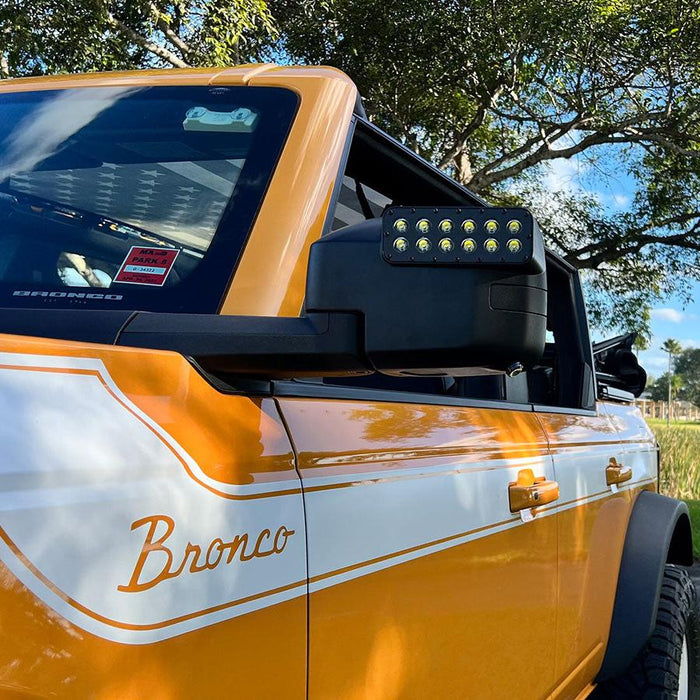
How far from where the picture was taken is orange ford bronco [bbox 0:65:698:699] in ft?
3.22

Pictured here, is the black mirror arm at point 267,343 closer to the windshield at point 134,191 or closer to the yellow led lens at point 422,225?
the yellow led lens at point 422,225

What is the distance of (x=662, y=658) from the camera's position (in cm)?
324

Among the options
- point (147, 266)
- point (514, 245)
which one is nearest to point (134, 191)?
point (147, 266)

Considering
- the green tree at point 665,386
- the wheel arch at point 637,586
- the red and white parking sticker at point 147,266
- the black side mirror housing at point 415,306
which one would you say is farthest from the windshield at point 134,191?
the green tree at point 665,386

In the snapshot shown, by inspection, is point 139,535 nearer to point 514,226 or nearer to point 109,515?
point 109,515

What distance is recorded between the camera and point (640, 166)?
17.7 metres

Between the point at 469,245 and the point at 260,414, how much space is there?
40 cm

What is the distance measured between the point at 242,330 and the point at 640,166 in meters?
17.8

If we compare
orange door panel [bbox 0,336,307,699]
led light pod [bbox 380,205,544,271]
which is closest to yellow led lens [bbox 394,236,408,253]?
led light pod [bbox 380,205,544,271]

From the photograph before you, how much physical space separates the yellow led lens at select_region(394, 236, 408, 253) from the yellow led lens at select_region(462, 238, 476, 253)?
2.9 inches

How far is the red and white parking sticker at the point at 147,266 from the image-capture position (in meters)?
1.62

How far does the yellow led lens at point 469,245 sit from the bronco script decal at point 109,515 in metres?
0.43

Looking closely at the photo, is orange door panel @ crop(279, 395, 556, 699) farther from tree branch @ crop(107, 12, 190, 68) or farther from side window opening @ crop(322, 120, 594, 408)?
tree branch @ crop(107, 12, 190, 68)

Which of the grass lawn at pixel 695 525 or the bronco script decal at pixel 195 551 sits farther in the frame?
the grass lawn at pixel 695 525
